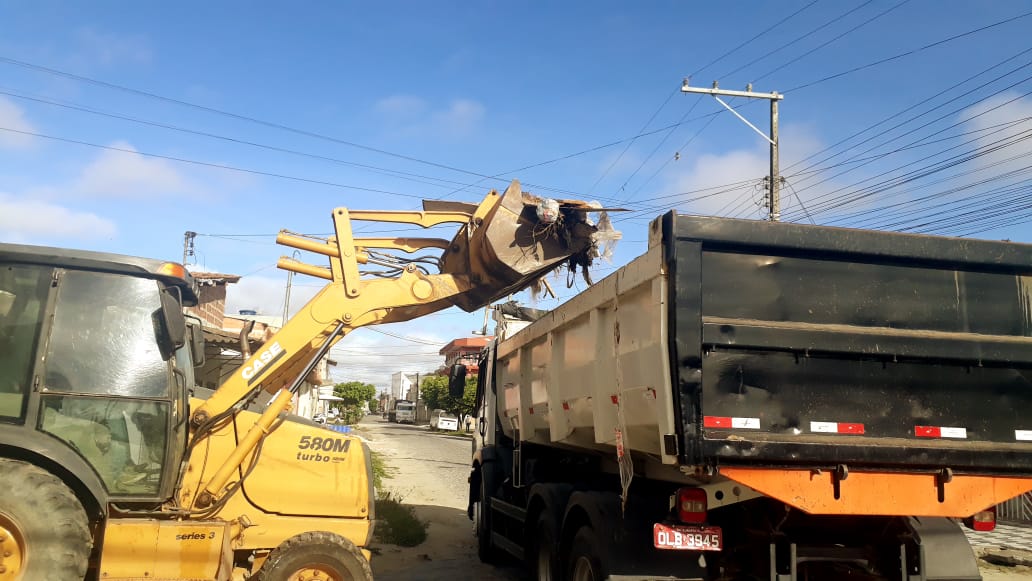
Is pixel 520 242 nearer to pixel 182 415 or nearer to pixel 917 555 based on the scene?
pixel 182 415

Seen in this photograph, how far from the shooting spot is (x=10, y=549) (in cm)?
463

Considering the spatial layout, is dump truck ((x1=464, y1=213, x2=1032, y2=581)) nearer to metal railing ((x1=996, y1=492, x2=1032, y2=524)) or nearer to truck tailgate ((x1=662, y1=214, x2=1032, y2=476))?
truck tailgate ((x1=662, y1=214, x2=1032, y2=476))

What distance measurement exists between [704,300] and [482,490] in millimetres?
6159

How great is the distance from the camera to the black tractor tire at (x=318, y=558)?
5566 mm

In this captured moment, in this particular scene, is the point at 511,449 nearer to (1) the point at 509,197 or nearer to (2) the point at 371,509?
(2) the point at 371,509

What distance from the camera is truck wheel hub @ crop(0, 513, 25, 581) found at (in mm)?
4613

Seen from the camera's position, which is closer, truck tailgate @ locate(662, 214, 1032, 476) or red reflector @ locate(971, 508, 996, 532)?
truck tailgate @ locate(662, 214, 1032, 476)

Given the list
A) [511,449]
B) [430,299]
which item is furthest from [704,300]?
[511,449]

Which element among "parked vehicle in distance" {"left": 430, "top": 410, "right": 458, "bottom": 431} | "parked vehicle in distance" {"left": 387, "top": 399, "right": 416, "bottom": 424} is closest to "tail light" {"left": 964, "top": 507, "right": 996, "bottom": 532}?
"parked vehicle in distance" {"left": 430, "top": 410, "right": 458, "bottom": 431}

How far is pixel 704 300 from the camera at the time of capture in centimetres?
426

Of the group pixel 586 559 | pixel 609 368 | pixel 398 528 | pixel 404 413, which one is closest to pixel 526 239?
pixel 609 368

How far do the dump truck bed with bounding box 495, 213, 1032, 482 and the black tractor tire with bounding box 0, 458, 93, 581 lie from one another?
3.52m

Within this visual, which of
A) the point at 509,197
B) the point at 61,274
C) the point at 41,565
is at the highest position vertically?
the point at 509,197

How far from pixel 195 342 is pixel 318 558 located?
Answer: 1934 mm
